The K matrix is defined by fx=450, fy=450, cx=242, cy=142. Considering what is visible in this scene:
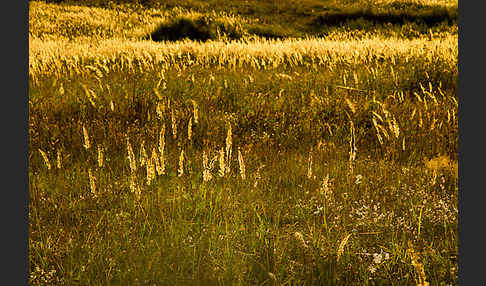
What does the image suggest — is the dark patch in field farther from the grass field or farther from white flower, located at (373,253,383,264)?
white flower, located at (373,253,383,264)

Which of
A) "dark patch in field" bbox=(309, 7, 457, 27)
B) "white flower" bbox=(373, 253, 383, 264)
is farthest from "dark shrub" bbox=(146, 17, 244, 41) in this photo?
"white flower" bbox=(373, 253, 383, 264)

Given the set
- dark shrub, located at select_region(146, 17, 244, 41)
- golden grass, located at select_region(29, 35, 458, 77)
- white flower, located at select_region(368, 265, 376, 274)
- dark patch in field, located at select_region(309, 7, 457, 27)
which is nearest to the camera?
white flower, located at select_region(368, 265, 376, 274)

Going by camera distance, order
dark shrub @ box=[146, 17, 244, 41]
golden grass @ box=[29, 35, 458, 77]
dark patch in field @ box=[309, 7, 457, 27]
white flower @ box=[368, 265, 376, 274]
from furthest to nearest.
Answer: dark patch in field @ box=[309, 7, 457, 27] → dark shrub @ box=[146, 17, 244, 41] → golden grass @ box=[29, 35, 458, 77] → white flower @ box=[368, 265, 376, 274]

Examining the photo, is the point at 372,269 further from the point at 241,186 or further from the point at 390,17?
the point at 390,17

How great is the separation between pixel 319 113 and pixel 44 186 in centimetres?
292

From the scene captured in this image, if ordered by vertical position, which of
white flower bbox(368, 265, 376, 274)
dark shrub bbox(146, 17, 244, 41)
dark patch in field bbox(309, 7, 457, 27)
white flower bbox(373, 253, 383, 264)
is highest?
dark patch in field bbox(309, 7, 457, 27)

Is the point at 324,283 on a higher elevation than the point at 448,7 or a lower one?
lower

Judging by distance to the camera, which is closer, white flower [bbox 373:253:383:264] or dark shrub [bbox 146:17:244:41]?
white flower [bbox 373:253:383:264]

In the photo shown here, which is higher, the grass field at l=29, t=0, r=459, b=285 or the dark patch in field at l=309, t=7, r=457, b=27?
the dark patch in field at l=309, t=7, r=457, b=27

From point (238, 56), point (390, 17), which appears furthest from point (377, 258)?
point (390, 17)

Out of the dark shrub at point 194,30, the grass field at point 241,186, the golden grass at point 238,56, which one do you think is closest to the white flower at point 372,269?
the grass field at point 241,186

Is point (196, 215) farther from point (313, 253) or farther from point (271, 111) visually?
point (271, 111)

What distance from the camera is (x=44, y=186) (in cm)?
302

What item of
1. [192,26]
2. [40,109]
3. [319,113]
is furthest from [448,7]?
[40,109]
